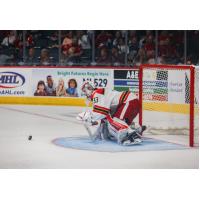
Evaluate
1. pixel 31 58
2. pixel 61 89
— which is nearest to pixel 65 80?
pixel 61 89

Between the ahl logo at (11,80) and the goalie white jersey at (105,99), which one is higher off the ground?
the ahl logo at (11,80)

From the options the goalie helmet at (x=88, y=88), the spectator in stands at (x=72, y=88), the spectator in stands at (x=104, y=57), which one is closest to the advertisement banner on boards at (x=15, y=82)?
the spectator in stands at (x=72, y=88)

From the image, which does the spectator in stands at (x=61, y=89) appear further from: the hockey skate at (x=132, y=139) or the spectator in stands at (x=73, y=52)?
the hockey skate at (x=132, y=139)

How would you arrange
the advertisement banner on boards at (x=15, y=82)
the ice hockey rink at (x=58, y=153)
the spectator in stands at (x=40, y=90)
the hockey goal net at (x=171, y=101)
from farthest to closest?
the spectator in stands at (x=40, y=90) < the advertisement banner on boards at (x=15, y=82) < the hockey goal net at (x=171, y=101) < the ice hockey rink at (x=58, y=153)

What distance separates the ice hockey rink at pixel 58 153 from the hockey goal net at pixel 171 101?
70 mm

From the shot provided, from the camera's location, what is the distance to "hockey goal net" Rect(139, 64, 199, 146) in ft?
37.3

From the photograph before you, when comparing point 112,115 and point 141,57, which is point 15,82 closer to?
point 112,115

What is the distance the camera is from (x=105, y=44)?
37.4ft

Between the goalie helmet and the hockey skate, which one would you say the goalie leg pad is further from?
the goalie helmet

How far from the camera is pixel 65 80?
11.6 metres

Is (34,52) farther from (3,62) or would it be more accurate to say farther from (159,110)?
(159,110)

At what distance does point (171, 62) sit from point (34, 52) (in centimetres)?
95

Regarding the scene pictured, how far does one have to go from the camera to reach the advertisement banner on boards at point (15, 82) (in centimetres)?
1148

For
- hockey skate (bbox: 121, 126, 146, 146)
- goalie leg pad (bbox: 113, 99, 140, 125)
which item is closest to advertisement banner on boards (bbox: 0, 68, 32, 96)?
goalie leg pad (bbox: 113, 99, 140, 125)
